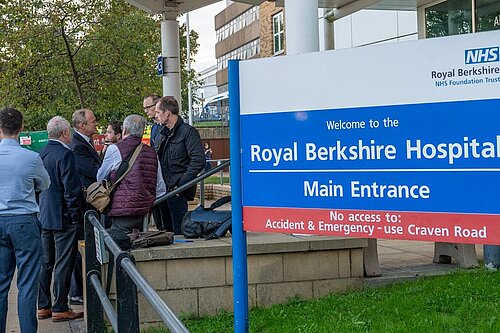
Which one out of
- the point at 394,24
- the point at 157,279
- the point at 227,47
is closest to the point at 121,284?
the point at 157,279

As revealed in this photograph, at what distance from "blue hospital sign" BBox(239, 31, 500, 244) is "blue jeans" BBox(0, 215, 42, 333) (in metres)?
2.72

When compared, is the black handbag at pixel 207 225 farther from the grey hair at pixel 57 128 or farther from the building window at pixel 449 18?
the building window at pixel 449 18

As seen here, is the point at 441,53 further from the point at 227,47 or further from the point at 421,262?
the point at 227,47

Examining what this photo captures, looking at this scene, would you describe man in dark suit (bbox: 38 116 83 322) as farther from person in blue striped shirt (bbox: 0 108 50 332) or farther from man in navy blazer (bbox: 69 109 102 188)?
person in blue striped shirt (bbox: 0 108 50 332)

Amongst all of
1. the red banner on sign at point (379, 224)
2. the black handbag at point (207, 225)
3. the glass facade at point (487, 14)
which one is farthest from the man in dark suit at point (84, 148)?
the glass facade at point (487, 14)

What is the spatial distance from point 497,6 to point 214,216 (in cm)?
799

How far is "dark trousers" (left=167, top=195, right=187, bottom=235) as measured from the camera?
8.16 metres

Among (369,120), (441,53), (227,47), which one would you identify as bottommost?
(369,120)

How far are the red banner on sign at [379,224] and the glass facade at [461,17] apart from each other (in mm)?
9722

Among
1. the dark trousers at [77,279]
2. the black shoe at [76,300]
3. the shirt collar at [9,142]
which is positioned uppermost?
the shirt collar at [9,142]

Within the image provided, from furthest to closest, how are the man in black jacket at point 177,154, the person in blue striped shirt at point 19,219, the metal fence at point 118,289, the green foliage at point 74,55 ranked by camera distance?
the green foliage at point 74,55 → the man in black jacket at point 177,154 → the person in blue striped shirt at point 19,219 → the metal fence at point 118,289

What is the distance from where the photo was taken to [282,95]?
3820mm

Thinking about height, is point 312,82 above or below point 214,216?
above

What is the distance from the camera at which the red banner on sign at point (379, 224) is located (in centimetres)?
324
